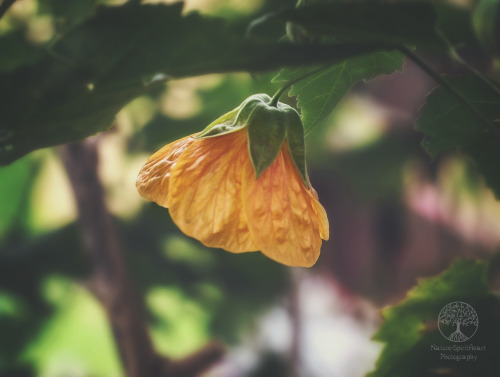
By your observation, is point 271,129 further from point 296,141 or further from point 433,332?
point 433,332

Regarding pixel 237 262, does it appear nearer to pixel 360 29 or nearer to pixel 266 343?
pixel 266 343

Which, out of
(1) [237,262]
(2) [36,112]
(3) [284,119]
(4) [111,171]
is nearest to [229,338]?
(1) [237,262]

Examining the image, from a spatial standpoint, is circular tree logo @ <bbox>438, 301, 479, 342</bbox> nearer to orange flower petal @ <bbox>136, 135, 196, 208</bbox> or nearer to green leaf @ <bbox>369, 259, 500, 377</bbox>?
green leaf @ <bbox>369, 259, 500, 377</bbox>

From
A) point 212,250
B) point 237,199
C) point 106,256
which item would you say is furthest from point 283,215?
point 212,250

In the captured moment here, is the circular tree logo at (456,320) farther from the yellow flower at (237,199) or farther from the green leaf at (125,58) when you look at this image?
the green leaf at (125,58)

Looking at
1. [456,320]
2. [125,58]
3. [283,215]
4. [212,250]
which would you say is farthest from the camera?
[212,250]

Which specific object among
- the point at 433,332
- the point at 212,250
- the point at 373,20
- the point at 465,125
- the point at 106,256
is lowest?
the point at 212,250

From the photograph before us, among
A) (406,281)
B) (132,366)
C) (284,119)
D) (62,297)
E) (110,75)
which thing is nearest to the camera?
(110,75)
